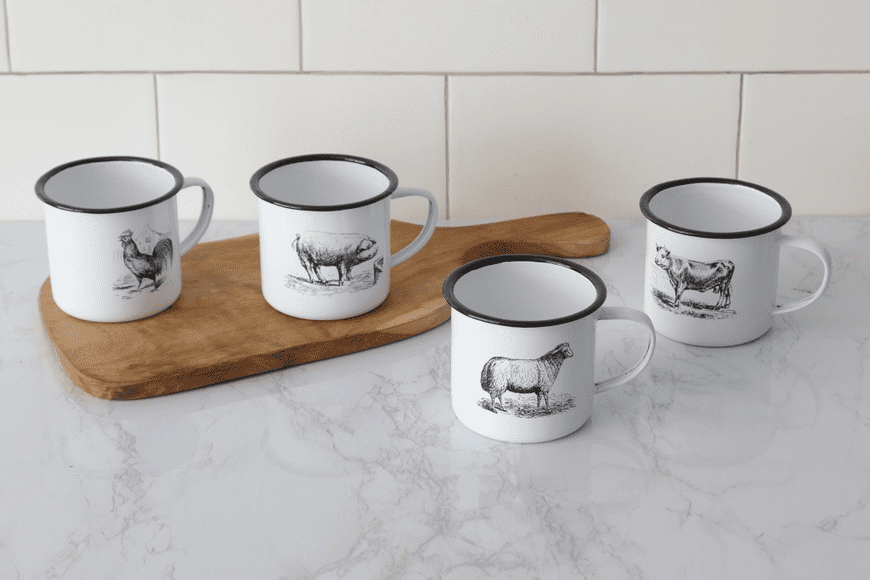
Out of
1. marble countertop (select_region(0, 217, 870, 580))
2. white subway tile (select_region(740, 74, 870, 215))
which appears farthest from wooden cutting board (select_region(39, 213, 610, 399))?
white subway tile (select_region(740, 74, 870, 215))

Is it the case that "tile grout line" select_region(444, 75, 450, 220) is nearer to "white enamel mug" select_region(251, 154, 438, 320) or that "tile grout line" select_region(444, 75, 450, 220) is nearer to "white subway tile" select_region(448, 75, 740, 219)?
"white subway tile" select_region(448, 75, 740, 219)

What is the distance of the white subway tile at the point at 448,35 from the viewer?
1091 mm

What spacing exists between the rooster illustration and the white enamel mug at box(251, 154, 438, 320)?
9cm

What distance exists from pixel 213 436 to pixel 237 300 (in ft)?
0.73

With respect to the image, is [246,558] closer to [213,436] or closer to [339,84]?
Answer: [213,436]

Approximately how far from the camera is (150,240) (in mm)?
873

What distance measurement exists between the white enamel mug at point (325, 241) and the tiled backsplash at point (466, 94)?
0.64ft

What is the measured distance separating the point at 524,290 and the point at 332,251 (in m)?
0.18

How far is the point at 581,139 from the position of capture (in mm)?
1149

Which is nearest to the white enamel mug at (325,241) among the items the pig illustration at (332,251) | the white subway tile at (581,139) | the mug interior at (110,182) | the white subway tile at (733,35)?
the pig illustration at (332,251)

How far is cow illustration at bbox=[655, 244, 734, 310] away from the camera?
32.9 inches

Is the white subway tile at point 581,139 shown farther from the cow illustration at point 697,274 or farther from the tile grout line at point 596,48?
the cow illustration at point 697,274

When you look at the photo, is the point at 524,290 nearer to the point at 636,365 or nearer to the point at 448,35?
the point at 636,365

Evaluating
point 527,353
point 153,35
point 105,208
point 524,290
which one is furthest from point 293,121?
point 527,353
